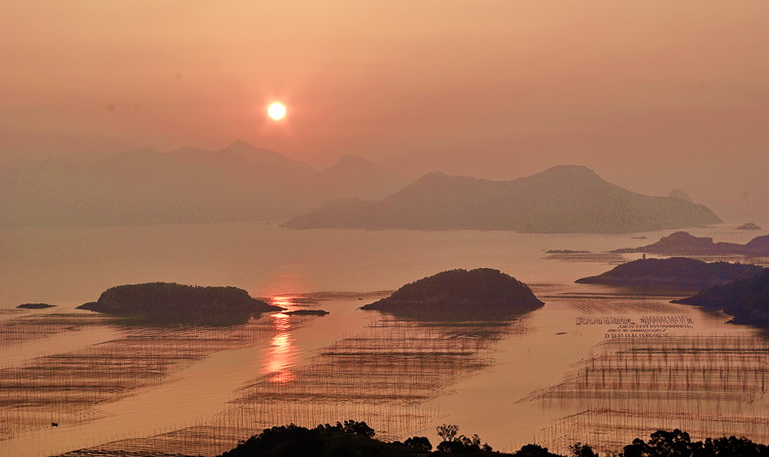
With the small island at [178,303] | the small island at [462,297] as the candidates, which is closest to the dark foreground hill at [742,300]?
the small island at [462,297]

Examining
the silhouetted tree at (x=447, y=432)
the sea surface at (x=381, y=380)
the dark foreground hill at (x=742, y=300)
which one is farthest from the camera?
the dark foreground hill at (x=742, y=300)

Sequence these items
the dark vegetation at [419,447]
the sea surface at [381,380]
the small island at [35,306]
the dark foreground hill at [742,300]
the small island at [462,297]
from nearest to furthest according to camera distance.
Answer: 1. the dark vegetation at [419,447]
2. the sea surface at [381,380]
3. the dark foreground hill at [742,300]
4. the small island at [462,297]
5. the small island at [35,306]

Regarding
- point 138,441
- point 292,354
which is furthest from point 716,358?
point 138,441

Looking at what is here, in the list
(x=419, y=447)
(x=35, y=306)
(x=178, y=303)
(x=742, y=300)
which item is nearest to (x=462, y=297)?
(x=742, y=300)

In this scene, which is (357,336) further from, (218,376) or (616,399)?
(616,399)

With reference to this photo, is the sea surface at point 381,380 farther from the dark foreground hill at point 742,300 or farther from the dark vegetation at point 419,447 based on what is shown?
the dark vegetation at point 419,447

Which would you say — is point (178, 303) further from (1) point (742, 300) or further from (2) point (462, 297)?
(1) point (742, 300)
